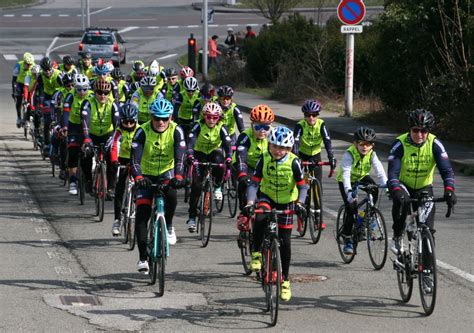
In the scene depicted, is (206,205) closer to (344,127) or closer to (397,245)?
(397,245)

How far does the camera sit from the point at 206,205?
14.1m

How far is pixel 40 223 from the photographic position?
1543 cm

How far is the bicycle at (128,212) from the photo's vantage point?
13.6m

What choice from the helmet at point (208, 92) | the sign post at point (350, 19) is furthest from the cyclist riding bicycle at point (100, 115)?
the sign post at point (350, 19)

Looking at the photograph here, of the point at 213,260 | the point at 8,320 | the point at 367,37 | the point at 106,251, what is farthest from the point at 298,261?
the point at 367,37

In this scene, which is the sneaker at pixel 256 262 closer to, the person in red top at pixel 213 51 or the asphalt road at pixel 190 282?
the asphalt road at pixel 190 282

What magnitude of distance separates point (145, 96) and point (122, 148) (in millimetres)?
4877

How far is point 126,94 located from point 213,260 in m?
9.04

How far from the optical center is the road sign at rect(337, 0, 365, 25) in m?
28.6

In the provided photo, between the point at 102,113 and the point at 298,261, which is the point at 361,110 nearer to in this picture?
the point at 102,113

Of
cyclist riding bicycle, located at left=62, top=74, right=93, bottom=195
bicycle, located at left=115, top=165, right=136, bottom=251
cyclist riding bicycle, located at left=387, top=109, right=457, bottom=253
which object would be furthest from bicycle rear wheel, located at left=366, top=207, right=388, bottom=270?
cyclist riding bicycle, located at left=62, top=74, right=93, bottom=195

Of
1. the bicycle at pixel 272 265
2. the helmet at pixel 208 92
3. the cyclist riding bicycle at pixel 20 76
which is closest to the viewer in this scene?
the bicycle at pixel 272 265

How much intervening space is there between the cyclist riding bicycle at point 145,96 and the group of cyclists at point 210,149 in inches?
0.9

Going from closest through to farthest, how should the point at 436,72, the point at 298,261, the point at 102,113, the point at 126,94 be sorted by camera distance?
1. the point at 298,261
2. the point at 102,113
3. the point at 126,94
4. the point at 436,72
